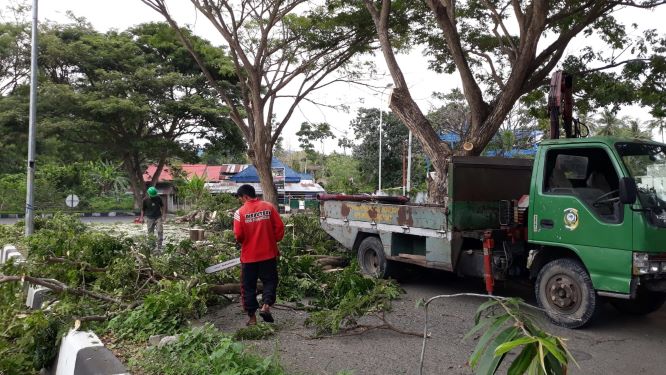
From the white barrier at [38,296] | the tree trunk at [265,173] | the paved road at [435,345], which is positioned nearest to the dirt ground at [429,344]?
the paved road at [435,345]

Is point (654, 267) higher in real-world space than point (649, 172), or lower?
lower

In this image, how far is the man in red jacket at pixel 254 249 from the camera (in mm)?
6176

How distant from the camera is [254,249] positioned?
6.18 m

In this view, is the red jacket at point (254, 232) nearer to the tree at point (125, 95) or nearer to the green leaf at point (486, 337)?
the green leaf at point (486, 337)

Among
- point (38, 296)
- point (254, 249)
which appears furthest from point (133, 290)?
point (254, 249)

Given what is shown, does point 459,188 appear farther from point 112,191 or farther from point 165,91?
point 112,191

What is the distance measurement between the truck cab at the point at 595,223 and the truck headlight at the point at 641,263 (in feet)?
0.03

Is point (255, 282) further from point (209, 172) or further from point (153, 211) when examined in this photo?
point (209, 172)

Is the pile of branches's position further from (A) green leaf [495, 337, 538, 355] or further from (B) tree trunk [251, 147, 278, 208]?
(B) tree trunk [251, 147, 278, 208]

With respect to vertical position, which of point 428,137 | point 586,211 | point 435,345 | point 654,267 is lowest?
point 435,345

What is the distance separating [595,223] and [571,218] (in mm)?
296

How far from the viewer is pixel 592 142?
6410mm

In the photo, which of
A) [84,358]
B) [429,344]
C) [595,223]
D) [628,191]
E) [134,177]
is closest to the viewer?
[84,358]

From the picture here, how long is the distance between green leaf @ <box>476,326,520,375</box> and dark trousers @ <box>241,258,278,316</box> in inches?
175
